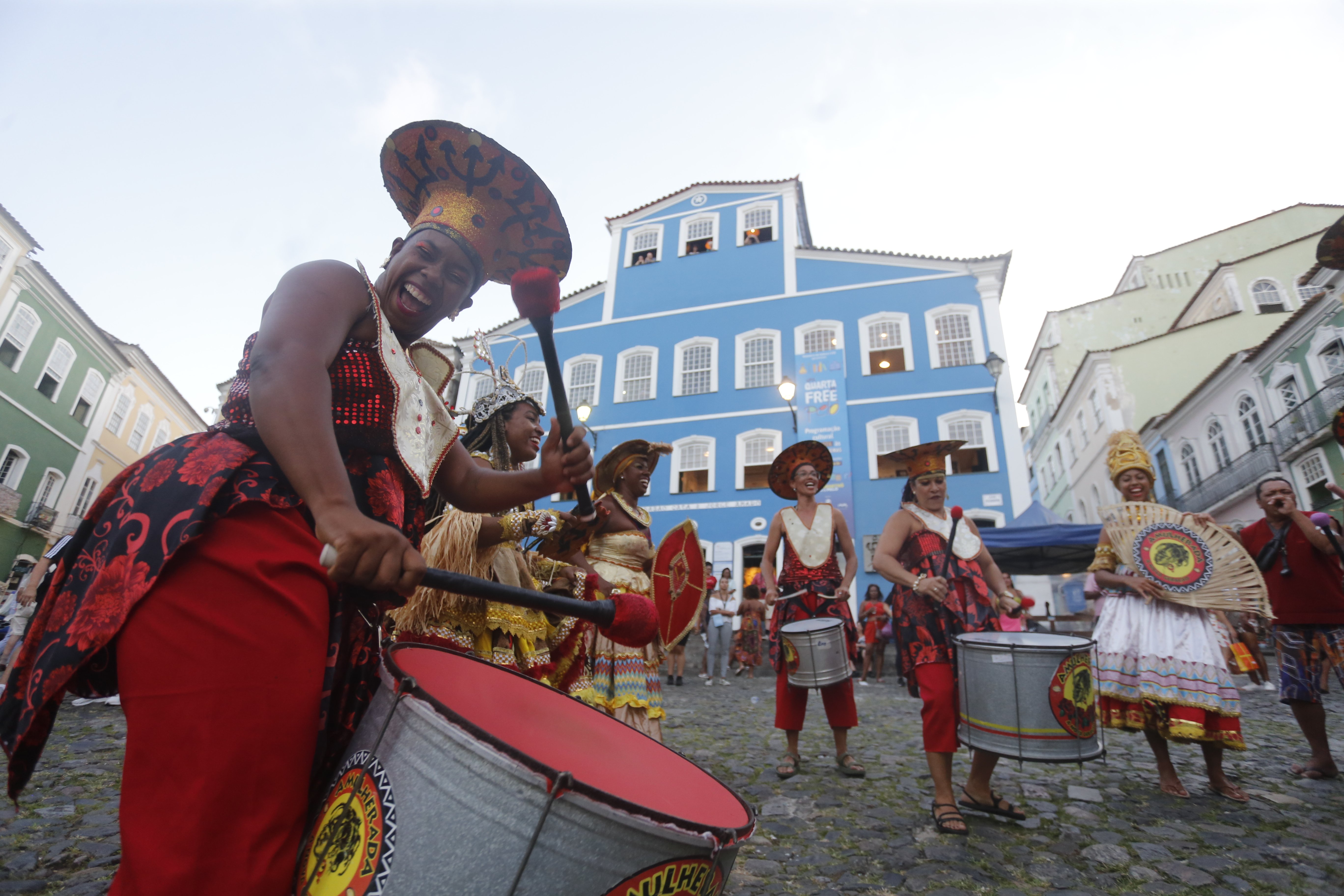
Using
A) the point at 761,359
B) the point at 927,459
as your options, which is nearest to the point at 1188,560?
the point at 927,459

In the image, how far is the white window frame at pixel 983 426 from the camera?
18031mm

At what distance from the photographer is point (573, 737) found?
4.77 feet

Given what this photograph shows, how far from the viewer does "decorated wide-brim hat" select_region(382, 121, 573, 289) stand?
5.31ft

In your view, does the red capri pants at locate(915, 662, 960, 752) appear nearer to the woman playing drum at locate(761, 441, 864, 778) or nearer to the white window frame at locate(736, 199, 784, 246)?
the woman playing drum at locate(761, 441, 864, 778)

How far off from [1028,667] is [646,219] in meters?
25.5

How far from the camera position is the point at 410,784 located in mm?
1003

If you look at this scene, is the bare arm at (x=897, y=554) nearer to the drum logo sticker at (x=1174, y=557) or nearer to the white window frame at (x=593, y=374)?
the drum logo sticker at (x=1174, y=557)

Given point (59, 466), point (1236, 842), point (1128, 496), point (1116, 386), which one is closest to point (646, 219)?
point (1116, 386)

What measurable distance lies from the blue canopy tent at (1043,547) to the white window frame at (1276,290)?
20735 millimetres

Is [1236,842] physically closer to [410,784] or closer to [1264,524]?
[1264,524]

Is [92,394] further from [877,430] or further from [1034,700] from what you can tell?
[1034,700]

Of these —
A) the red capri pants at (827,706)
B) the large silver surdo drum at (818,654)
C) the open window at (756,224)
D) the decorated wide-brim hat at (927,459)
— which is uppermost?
the open window at (756,224)

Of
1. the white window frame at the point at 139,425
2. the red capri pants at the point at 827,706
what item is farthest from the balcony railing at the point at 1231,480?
the white window frame at the point at 139,425

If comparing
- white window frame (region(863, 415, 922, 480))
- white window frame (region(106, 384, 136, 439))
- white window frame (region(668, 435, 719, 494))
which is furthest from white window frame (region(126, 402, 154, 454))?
white window frame (region(863, 415, 922, 480))
